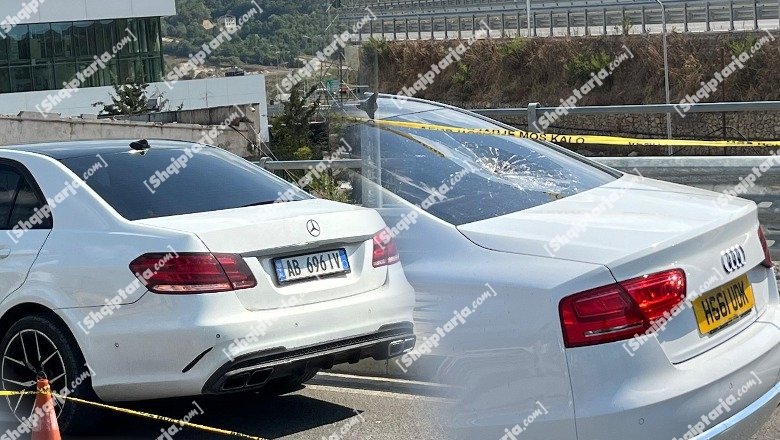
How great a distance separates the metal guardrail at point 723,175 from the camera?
273 inches

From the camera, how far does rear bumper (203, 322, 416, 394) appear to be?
15.1 ft

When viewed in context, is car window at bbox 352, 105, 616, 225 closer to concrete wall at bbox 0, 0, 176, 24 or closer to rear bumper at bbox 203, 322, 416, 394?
rear bumper at bbox 203, 322, 416, 394

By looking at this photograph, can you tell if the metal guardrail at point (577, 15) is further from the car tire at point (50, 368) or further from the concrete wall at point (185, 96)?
the car tire at point (50, 368)

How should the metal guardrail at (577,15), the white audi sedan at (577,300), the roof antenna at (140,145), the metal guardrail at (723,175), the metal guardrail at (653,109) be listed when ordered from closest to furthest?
the white audi sedan at (577,300) → the roof antenna at (140,145) → the metal guardrail at (723,175) → the metal guardrail at (653,109) → the metal guardrail at (577,15)

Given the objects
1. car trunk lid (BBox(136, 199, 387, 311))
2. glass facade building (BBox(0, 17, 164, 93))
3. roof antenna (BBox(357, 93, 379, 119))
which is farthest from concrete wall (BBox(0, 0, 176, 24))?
roof antenna (BBox(357, 93, 379, 119))

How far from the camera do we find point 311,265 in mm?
4855

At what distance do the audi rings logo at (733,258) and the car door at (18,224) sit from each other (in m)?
3.11

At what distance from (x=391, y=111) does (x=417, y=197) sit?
54cm

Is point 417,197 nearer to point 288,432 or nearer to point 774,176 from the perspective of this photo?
point 288,432

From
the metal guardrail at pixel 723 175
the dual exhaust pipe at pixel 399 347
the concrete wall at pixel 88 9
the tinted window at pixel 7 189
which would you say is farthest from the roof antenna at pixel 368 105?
the concrete wall at pixel 88 9

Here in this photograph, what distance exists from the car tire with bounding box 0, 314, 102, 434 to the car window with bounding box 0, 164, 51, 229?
491mm

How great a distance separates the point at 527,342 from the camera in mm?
3004

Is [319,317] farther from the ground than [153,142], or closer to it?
closer to it

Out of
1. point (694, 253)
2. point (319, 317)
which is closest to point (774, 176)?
point (319, 317)
